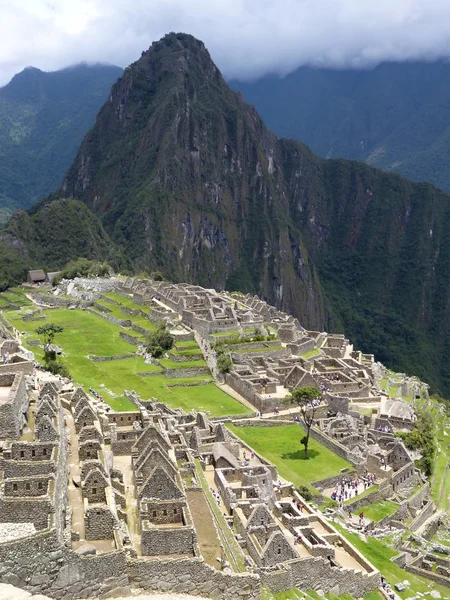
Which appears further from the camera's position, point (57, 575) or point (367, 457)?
point (367, 457)

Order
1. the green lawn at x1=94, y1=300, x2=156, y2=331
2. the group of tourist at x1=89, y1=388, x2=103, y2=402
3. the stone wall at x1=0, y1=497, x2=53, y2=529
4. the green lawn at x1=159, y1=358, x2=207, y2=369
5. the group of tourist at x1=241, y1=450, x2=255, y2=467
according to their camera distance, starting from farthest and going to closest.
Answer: the green lawn at x1=94, y1=300, x2=156, y2=331 → the green lawn at x1=159, y1=358, x2=207, y2=369 → the group of tourist at x1=89, y1=388, x2=103, y2=402 → the group of tourist at x1=241, y1=450, x2=255, y2=467 → the stone wall at x1=0, y1=497, x2=53, y2=529

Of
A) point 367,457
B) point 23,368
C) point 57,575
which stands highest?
point 23,368

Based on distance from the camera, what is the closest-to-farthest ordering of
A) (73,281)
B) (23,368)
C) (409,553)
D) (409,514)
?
1. (23,368)
2. (409,553)
3. (409,514)
4. (73,281)

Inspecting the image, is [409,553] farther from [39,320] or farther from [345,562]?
[39,320]

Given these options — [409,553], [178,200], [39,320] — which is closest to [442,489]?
[409,553]

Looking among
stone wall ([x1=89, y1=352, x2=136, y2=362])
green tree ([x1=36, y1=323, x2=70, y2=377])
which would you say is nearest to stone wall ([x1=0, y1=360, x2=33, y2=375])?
green tree ([x1=36, y1=323, x2=70, y2=377])

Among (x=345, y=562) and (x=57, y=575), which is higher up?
(x=57, y=575)

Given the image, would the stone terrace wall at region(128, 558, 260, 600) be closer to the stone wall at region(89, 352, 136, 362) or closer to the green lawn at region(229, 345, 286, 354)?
the green lawn at region(229, 345, 286, 354)
